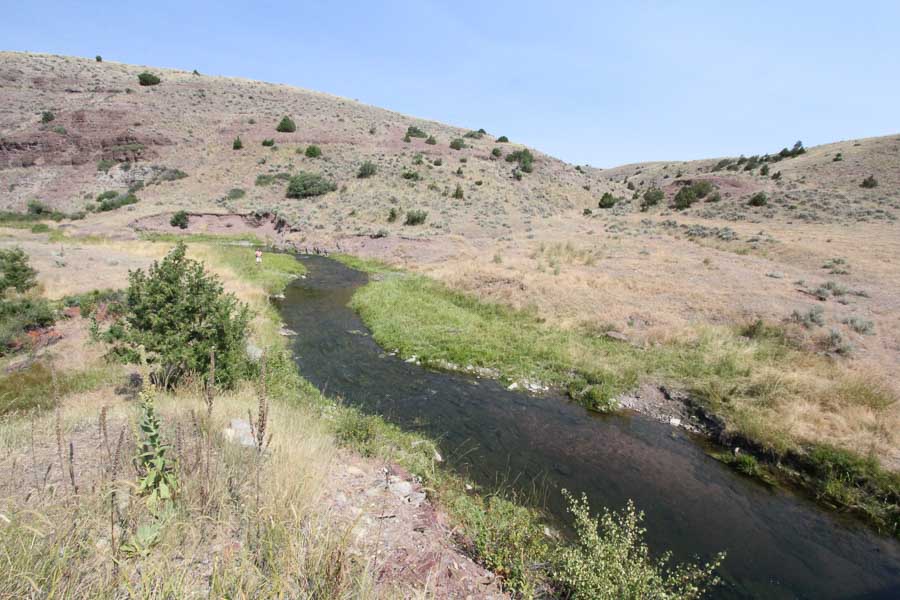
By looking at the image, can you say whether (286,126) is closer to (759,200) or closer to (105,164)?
(105,164)

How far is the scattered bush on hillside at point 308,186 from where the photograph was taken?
153 ft

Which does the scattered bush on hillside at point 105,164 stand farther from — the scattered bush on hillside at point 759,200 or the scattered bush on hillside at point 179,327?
the scattered bush on hillside at point 759,200

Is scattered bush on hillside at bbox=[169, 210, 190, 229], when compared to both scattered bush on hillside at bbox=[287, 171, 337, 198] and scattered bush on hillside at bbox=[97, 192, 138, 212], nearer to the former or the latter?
scattered bush on hillside at bbox=[97, 192, 138, 212]

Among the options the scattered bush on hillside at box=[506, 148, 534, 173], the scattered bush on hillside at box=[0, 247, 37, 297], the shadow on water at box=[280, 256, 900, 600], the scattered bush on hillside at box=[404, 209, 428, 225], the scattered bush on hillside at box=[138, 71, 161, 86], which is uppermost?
the scattered bush on hillside at box=[138, 71, 161, 86]

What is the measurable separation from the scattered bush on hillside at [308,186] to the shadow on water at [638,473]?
3733cm

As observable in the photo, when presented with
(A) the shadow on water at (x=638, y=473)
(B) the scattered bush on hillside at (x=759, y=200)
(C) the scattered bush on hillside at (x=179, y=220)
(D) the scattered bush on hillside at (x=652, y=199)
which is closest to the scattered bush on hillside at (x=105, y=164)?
(C) the scattered bush on hillside at (x=179, y=220)

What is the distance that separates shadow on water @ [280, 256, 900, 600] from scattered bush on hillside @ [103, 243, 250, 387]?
10.9ft

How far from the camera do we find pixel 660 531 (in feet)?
23.7

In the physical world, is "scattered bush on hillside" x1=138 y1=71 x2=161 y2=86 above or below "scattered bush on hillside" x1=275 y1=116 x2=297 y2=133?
above

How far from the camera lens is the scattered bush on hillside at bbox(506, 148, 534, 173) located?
202 ft

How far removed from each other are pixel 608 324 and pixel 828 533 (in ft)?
29.9

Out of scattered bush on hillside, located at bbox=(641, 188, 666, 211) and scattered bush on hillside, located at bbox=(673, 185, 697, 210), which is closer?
scattered bush on hillside, located at bbox=(673, 185, 697, 210)

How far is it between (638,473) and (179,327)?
1092cm

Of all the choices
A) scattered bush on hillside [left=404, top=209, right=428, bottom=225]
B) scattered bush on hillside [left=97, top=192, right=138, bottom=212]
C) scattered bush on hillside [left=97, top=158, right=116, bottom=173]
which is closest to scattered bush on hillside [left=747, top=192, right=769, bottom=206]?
scattered bush on hillside [left=404, top=209, right=428, bottom=225]
